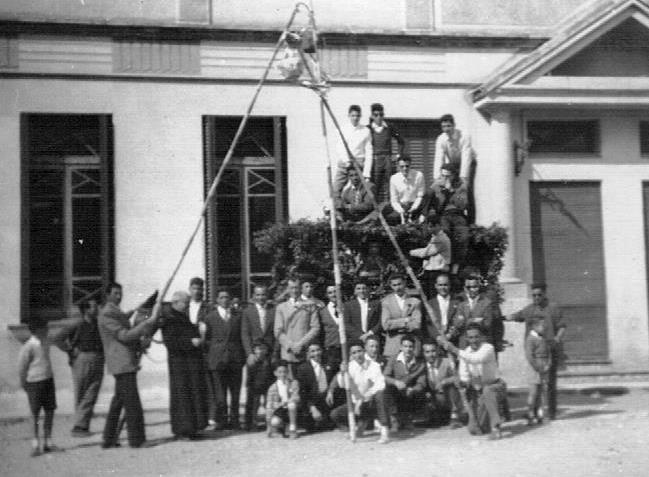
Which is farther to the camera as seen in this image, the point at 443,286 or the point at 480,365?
the point at 443,286

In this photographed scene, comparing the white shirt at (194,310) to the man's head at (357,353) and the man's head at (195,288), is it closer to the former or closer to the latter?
the man's head at (195,288)

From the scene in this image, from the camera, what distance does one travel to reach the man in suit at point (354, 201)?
1115 centimetres

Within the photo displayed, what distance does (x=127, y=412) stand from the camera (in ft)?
31.2

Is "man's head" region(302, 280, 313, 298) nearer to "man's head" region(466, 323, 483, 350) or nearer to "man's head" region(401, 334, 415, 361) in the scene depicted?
"man's head" region(401, 334, 415, 361)

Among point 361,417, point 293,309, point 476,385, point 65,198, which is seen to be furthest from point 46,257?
point 476,385

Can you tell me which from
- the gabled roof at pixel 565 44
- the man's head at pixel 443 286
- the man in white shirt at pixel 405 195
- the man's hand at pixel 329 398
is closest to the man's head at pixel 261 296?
the man's hand at pixel 329 398

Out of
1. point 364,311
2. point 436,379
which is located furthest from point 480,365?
point 364,311

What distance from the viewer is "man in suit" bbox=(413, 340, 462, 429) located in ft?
33.4

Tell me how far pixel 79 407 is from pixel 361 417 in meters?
3.09

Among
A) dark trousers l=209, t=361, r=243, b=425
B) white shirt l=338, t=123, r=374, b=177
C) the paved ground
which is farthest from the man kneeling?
white shirt l=338, t=123, r=374, b=177

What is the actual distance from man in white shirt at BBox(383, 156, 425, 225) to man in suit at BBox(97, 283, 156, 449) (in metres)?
3.17

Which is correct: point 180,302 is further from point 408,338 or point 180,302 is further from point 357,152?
point 357,152

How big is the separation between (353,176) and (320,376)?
271 cm

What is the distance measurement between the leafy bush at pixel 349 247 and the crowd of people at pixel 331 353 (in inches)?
5.0
